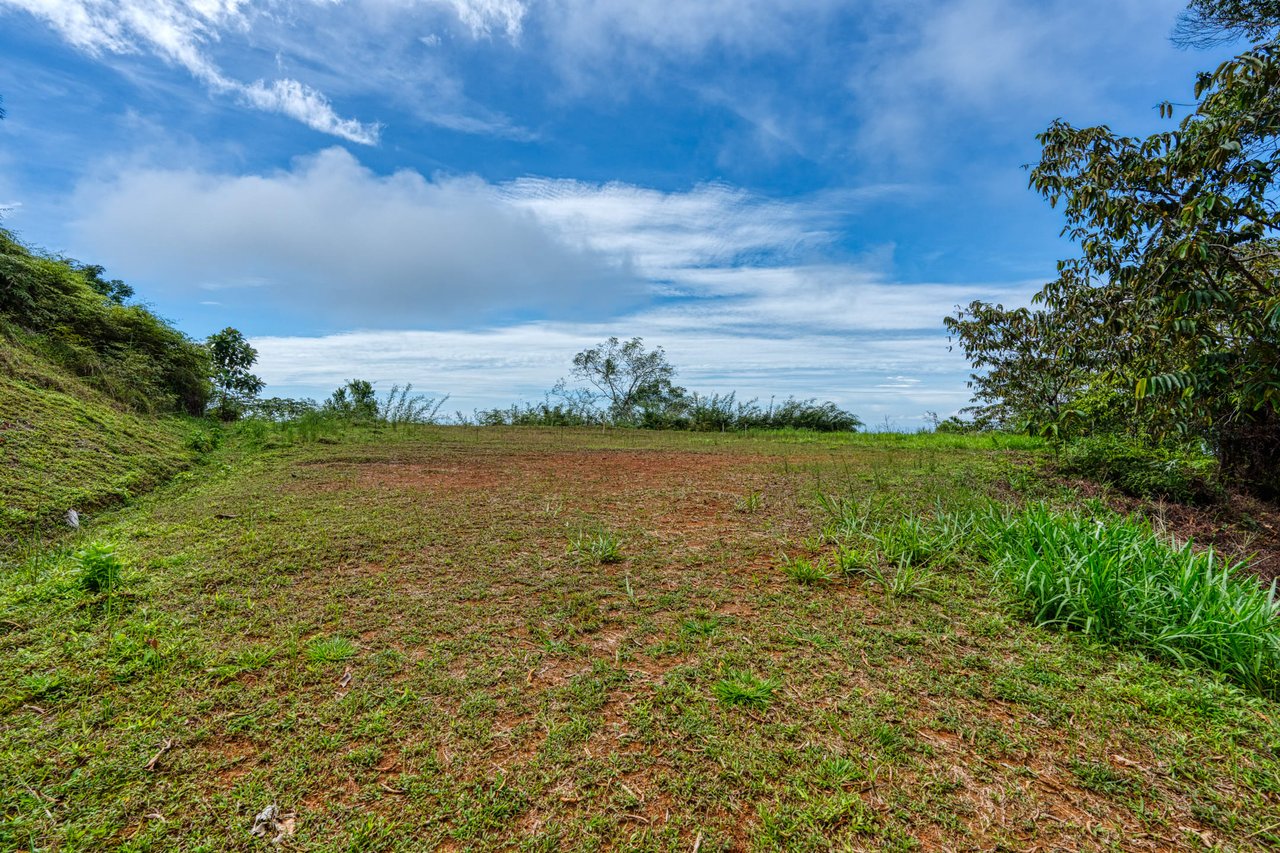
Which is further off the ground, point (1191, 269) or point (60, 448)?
point (1191, 269)

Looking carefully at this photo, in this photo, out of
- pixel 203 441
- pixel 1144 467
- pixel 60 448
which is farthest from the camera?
pixel 203 441

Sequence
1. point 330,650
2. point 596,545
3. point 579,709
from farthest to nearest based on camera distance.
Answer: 1. point 596,545
2. point 330,650
3. point 579,709

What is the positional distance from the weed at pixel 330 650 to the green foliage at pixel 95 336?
5.09 metres

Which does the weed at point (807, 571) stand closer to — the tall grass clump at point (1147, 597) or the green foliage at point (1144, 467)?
the tall grass clump at point (1147, 597)

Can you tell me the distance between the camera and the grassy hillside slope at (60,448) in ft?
10.1

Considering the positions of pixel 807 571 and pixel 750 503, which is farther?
pixel 750 503

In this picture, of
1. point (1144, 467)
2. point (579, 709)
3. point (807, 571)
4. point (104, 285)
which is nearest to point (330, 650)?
point (579, 709)

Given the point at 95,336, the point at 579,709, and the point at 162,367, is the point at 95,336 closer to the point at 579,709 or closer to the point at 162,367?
the point at 162,367

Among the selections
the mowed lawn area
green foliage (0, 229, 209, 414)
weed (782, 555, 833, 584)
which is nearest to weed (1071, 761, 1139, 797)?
the mowed lawn area

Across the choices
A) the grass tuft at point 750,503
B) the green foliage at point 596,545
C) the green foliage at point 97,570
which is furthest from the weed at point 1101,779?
the green foliage at point 97,570

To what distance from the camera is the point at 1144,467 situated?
4.75 m

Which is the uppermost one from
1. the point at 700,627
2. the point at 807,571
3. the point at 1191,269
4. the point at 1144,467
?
the point at 1191,269

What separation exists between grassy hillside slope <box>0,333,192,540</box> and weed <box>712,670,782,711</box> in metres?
3.75

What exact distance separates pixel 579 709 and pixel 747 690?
1.75ft
